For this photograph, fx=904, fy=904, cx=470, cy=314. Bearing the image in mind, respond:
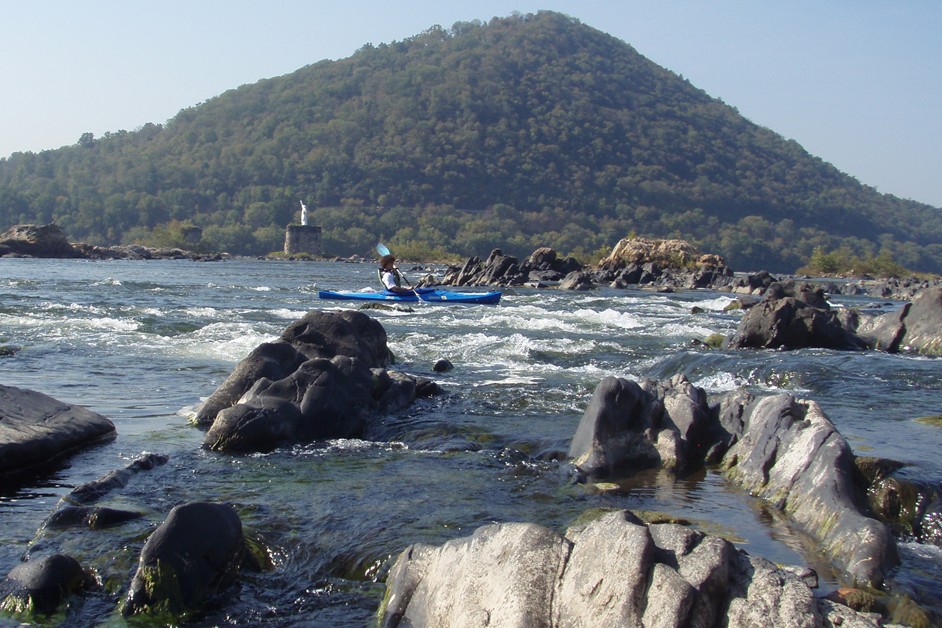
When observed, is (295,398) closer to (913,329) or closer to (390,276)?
(913,329)

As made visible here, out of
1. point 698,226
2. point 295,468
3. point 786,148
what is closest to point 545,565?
point 295,468

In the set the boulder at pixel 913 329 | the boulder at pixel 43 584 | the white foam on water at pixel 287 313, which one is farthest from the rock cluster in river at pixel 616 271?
the boulder at pixel 43 584

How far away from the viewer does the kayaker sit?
32.4m

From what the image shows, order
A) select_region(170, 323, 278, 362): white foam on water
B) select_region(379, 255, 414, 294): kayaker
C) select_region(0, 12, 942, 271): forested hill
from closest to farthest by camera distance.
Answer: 1. select_region(170, 323, 278, 362): white foam on water
2. select_region(379, 255, 414, 294): kayaker
3. select_region(0, 12, 942, 271): forested hill

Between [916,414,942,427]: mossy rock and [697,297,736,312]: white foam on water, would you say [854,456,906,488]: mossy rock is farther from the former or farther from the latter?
[697,297,736,312]: white foam on water

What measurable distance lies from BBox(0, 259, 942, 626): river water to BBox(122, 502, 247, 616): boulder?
0.18 m

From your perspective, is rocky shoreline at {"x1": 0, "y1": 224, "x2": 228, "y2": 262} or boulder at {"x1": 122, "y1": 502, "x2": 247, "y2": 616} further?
rocky shoreline at {"x1": 0, "y1": 224, "x2": 228, "y2": 262}

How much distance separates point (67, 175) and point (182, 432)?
562ft

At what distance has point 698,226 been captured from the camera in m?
144

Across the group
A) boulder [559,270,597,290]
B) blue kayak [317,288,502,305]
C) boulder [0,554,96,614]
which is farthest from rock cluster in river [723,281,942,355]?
boulder [559,270,597,290]

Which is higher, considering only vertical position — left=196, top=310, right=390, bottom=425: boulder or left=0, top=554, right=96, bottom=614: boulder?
left=196, top=310, right=390, bottom=425: boulder

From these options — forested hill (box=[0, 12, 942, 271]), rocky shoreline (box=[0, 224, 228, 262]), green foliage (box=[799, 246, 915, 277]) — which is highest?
forested hill (box=[0, 12, 942, 271])

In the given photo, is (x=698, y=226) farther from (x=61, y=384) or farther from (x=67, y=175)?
(x=61, y=384)

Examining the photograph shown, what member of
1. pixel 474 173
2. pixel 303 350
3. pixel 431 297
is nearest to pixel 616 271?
pixel 431 297
